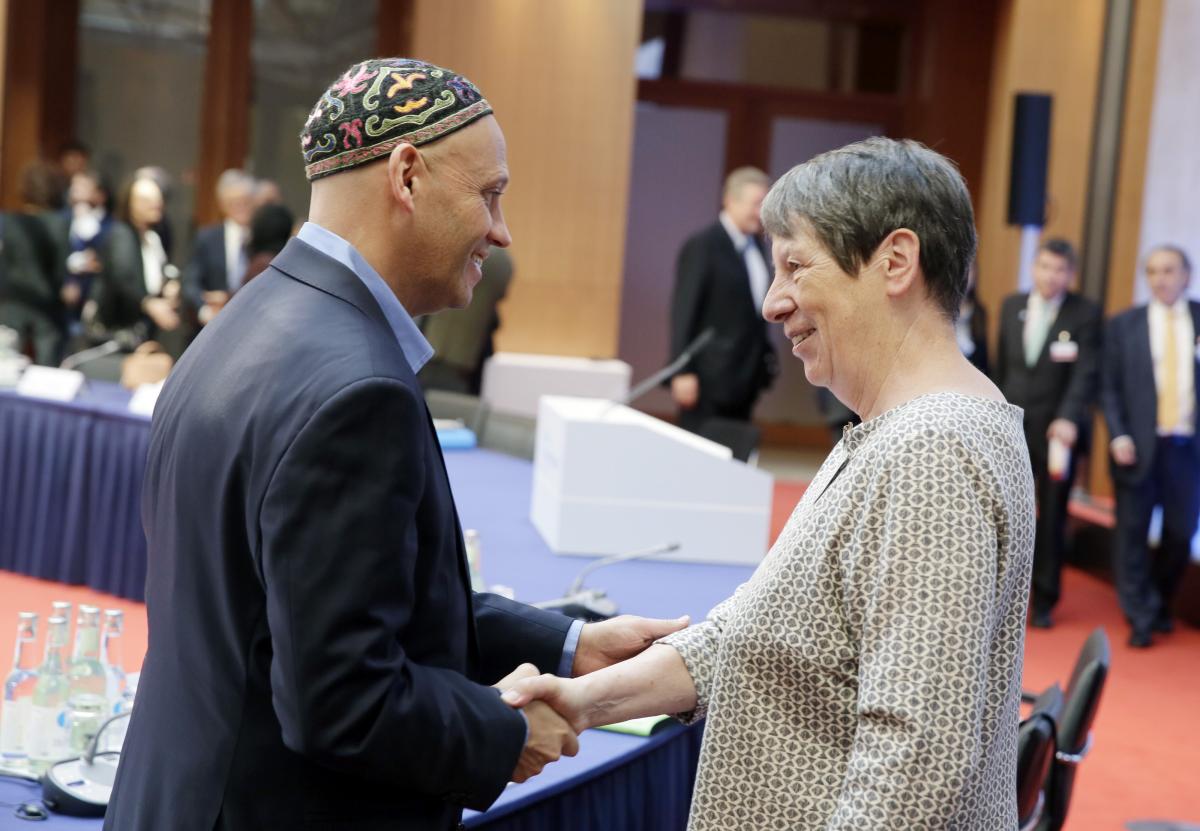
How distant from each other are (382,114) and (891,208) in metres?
→ 0.51

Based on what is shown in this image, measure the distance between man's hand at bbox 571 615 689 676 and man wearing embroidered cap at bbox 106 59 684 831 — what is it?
0.32m

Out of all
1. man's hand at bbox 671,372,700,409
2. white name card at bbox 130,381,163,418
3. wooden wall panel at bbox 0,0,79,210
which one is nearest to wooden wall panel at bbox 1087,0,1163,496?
man's hand at bbox 671,372,700,409

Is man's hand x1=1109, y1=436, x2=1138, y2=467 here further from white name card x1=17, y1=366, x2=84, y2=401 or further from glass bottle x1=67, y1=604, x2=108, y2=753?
glass bottle x1=67, y1=604, x2=108, y2=753

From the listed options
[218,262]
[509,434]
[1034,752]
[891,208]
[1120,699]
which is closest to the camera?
[891,208]

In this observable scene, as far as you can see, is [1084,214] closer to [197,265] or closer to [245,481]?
[197,265]

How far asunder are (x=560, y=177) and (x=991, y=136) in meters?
3.46

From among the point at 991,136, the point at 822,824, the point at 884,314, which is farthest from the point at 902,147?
the point at 991,136

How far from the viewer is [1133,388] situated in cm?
635

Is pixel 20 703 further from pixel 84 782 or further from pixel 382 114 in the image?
pixel 382 114

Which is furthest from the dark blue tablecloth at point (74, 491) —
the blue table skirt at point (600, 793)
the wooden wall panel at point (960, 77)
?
the wooden wall panel at point (960, 77)

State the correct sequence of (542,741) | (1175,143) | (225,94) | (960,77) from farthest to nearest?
(960,77)
(225,94)
(1175,143)
(542,741)

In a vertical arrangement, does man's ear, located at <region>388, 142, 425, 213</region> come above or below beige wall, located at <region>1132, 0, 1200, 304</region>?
below

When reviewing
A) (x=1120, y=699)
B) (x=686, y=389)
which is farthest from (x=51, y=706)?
(x=686, y=389)

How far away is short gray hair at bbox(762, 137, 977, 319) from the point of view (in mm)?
1430
